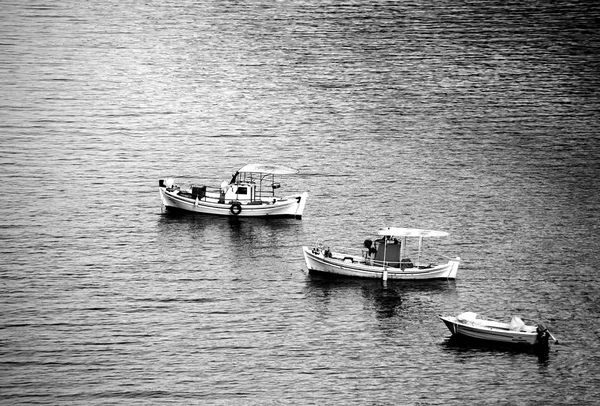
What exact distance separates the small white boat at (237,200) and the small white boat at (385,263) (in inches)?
897

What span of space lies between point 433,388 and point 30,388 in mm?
36124

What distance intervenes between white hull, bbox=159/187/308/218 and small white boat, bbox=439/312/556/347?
42.8 m

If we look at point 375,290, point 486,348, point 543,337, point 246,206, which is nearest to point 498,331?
point 486,348

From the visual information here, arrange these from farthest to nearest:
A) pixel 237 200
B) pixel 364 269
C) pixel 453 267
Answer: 1. pixel 237 200
2. pixel 453 267
3. pixel 364 269

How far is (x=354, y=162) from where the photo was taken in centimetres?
18175

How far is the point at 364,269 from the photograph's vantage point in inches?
4963

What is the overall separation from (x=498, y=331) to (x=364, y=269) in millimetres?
21116

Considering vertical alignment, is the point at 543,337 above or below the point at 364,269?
below

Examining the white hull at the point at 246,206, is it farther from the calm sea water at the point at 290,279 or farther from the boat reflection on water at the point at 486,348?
the boat reflection on water at the point at 486,348

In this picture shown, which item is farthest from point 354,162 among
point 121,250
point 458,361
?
point 458,361

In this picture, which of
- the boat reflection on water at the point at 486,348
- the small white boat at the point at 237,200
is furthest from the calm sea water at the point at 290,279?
the small white boat at the point at 237,200

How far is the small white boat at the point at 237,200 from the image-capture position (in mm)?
150375

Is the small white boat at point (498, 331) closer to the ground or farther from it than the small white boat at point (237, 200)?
closer to the ground

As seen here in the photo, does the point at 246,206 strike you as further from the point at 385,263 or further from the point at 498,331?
the point at 498,331
